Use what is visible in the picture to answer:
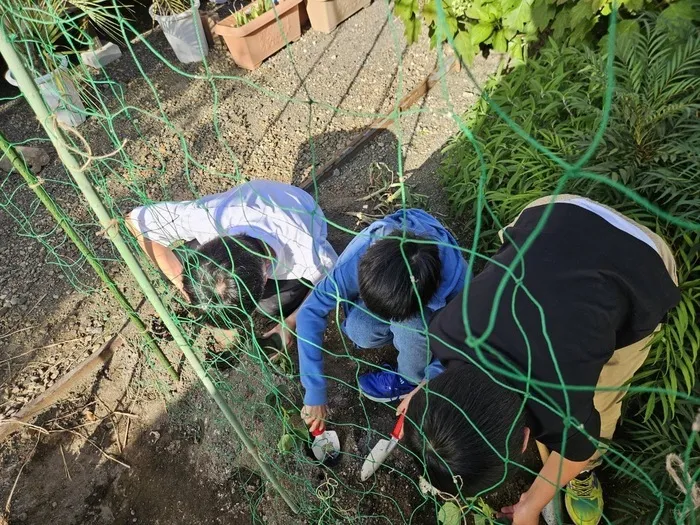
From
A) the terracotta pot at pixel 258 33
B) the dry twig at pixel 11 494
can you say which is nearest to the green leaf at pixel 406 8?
the terracotta pot at pixel 258 33

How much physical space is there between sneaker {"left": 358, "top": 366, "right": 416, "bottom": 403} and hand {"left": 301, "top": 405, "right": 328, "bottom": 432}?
0.24 meters

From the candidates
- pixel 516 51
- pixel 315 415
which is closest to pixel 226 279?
pixel 315 415

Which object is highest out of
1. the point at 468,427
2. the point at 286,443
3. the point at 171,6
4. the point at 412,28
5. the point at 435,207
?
the point at 171,6

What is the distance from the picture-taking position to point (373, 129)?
3.01 metres

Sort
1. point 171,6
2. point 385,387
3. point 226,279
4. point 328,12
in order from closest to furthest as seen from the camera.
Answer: point 226,279, point 385,387, point 171,6, point 328,12

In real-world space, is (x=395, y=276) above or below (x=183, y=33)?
below

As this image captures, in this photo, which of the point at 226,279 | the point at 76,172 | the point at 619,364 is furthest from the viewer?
the point at 226,279

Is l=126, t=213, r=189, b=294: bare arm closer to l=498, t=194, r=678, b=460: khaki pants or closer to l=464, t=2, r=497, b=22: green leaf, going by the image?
l=498, t=194, r=678, b=460: khaki pants

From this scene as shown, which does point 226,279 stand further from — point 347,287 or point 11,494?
point 11,494

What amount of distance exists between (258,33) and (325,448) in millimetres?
2787

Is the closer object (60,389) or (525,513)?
(525,513)

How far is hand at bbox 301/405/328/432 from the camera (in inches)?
71.7

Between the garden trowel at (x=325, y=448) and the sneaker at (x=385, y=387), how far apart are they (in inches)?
9.3

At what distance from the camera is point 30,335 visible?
226cm
